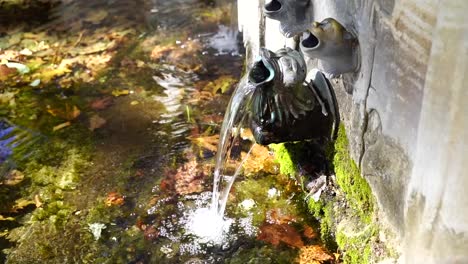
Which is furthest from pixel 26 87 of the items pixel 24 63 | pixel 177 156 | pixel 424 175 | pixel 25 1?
pixel 424 175

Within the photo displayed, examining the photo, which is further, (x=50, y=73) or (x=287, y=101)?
(x=50, y=73)

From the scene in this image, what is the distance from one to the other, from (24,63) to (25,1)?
2.19 metres

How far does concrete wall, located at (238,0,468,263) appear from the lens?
1.97m

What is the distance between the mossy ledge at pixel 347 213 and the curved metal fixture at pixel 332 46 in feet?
1.67

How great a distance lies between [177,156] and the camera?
446 centimetres

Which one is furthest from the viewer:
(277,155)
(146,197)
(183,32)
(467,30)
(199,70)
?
(183,32)

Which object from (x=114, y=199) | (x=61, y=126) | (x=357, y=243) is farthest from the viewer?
(x=61, y=126)

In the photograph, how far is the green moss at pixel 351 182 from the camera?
3.12 meters

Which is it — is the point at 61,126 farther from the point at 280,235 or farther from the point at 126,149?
the point at 280,235

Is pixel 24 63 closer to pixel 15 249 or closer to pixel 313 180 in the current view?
pixel 15 249

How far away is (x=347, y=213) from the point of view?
133 inches

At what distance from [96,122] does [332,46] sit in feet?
8.93

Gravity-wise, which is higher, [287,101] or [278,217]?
[287,101]

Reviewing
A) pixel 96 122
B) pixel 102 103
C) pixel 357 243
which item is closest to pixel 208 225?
pixel 357 243
